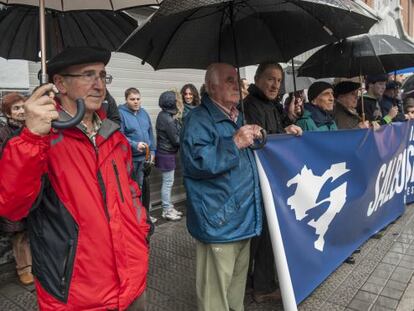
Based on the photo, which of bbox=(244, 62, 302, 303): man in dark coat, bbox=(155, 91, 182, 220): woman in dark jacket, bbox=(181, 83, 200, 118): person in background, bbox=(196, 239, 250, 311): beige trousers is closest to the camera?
bbox=(196, 239, 250, 311): beige trousers

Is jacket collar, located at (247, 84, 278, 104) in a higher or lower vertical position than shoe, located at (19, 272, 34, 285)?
higher

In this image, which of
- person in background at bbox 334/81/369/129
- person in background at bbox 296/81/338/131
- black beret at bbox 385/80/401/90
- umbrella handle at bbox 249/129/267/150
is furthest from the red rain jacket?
black beret at bbox 385/80/401/90

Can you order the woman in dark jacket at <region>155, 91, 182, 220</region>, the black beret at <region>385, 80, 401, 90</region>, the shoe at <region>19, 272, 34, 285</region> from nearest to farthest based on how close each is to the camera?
1. the shoe at <region>19, 272, 34, 285</region>
2. the woman in dark jacket at <region>155, 91, 182, 220</region>
3. the black beret at <region>385, 80, 401, 90</region>

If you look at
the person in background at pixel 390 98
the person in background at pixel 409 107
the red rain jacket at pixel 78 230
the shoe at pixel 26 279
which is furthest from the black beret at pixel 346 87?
the shoe at pixel 26 279

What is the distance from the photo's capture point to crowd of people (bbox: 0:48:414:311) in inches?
62.3

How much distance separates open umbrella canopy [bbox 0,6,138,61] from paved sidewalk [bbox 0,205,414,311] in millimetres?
2262

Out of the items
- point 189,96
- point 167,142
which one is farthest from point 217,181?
point 189,96

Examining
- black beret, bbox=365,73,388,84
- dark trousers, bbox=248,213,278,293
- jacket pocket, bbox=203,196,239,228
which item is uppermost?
black beret, bbox=365,73,388,84

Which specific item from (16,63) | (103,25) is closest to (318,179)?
(103,25)

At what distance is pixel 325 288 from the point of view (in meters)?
3.43

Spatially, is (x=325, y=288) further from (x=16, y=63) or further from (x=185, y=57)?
(x=16, y=63)

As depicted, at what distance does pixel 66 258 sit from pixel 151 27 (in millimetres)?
1741

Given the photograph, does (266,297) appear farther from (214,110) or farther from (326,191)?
(214,110)

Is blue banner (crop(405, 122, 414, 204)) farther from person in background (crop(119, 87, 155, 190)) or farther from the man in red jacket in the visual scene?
the man in red jacket
